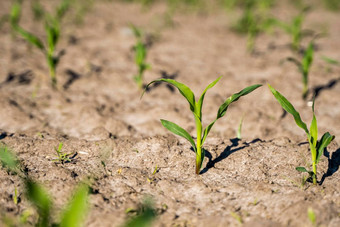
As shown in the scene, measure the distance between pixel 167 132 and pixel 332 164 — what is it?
3.29 ft

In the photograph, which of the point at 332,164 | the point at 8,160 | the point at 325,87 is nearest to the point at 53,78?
the point at 8,160

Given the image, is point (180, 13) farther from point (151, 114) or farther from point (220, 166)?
point (220, 166)

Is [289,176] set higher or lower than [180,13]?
lower

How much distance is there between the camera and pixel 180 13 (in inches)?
197

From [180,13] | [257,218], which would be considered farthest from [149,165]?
[180,13]

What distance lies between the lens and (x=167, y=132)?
2053 millimetres

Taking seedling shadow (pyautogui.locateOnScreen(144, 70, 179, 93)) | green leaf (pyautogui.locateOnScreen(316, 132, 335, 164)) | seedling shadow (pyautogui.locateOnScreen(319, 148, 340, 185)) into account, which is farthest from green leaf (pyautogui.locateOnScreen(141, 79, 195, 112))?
seedling shadow (pyautogui.locateOnScreen(144, 70, 179, 93))

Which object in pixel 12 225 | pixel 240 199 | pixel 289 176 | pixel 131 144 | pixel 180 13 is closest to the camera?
pixel 12 225

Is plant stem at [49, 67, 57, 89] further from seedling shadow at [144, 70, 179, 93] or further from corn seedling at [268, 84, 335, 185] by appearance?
corn seedling at [268, 84, 335, 185]

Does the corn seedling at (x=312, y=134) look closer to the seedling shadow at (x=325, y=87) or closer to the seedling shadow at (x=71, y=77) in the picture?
the seedling shadow at (x=325, y=87)

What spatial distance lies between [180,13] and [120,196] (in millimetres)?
4126

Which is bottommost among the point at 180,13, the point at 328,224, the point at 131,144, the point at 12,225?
the point at 12,225

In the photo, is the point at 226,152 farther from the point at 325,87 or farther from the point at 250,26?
the point at 250,26

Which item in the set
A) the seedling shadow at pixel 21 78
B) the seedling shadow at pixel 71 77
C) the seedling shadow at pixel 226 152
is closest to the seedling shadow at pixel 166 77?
the seedling shadow at pixel 71 77
